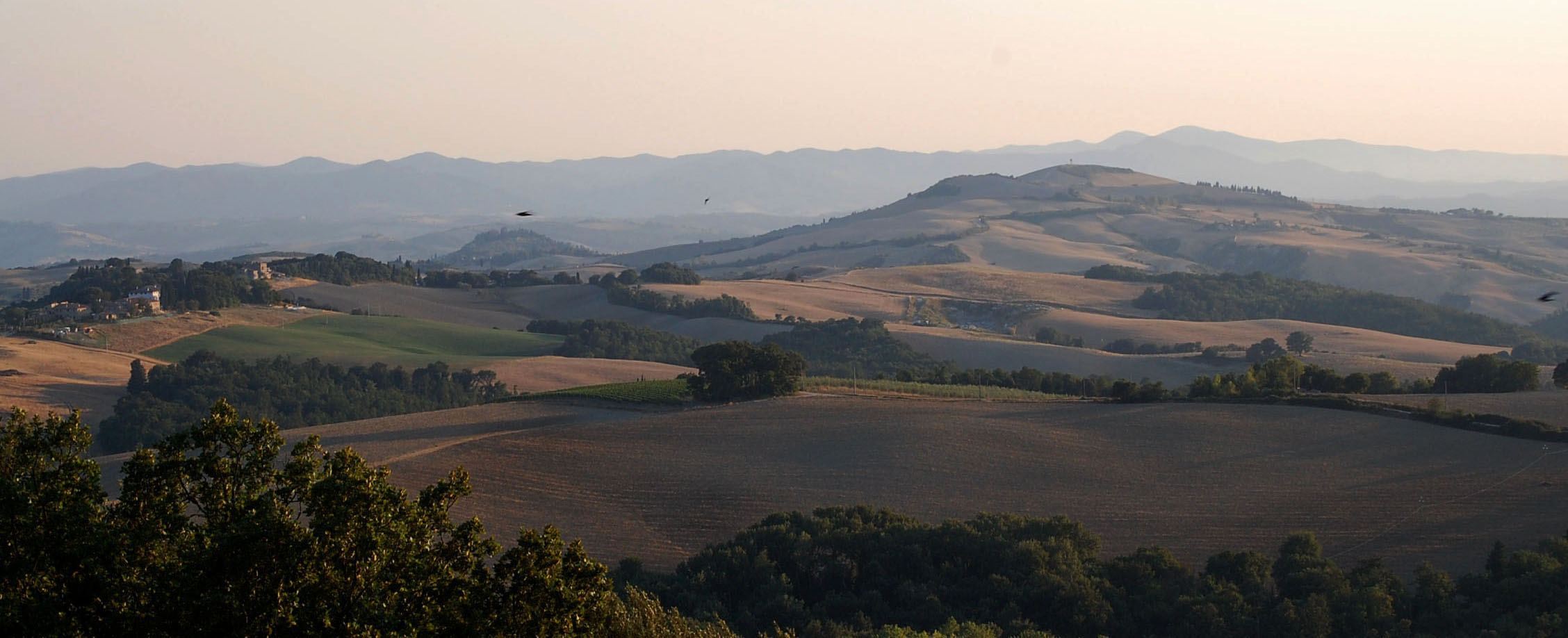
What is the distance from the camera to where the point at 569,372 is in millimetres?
76375

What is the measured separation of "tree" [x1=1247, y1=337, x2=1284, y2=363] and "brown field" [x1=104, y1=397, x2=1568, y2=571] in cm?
3646

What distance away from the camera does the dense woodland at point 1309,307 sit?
371ft

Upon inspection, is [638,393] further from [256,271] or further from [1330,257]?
[1330,257]

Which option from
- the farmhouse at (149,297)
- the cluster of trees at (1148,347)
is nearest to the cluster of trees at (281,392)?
the farmhouse at (149,297)

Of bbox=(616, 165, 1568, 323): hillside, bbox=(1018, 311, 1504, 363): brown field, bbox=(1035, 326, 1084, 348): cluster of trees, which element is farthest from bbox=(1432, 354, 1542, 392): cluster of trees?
bbox=(616, 165, 1568, 323): hillside

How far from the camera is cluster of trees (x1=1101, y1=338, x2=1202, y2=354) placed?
292 feet

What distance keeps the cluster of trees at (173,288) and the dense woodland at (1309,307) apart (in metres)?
77.9

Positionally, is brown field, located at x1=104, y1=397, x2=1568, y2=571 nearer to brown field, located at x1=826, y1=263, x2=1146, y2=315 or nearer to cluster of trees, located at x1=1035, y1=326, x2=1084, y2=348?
cluster of trees, located at x1=1035, y1=326, x2=1084, y2=348

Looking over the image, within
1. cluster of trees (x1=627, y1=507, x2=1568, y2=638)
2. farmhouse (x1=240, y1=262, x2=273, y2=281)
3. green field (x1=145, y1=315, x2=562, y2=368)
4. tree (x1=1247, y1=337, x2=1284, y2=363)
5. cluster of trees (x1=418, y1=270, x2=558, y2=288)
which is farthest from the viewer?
cluster of trees (x1=418, y1=270, x2=558, y2=288)

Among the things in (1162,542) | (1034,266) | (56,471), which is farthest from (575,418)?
(1034,266)

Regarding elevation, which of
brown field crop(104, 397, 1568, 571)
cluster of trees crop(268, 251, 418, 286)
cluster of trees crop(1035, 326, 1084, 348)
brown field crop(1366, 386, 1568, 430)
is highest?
cluster of trees crop(268, 251, 418, 286)

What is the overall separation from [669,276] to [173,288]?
51318 millimetres

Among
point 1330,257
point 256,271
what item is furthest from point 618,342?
point 1330,257

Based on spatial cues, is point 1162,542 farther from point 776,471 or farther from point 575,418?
point 575,418
